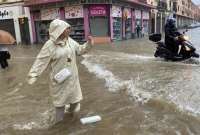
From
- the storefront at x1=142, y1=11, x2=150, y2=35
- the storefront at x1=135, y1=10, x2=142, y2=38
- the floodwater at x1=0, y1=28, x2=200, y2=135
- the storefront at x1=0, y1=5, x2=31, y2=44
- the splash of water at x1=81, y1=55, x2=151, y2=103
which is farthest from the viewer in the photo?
the storefront at x1=142, y1=11, x2=150, y2=35

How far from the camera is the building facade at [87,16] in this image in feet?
87.5

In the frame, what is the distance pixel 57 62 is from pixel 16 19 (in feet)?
93.9

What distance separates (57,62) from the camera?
5195 mm

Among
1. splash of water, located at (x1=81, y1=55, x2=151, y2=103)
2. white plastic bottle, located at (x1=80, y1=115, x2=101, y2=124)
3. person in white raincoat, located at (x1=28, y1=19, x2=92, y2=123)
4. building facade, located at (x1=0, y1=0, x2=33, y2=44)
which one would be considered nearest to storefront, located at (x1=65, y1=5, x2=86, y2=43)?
building facade, located at (x1=0, y1=0, x2=33, y2=44)

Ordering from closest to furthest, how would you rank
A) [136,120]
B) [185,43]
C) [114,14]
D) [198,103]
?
1. [136,120]
2. [198,103]
3. [185,43]
4. [114,14]

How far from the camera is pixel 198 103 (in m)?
6.16

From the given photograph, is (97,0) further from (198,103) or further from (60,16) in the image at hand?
(198,103)

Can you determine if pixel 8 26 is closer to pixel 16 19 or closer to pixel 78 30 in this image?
pixel 16 19

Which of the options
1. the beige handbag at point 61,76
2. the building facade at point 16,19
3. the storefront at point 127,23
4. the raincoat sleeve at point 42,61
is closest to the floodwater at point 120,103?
the beige handbag at point 61,76

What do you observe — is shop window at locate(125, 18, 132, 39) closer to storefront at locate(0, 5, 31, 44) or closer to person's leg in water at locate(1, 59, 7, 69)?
storefront at locate(0, 5, 31, 44)

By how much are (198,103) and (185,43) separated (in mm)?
5910

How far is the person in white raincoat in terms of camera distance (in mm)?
5082

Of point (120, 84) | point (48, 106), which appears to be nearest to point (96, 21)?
point (120, 84)

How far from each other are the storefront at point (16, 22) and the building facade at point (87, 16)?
971 mm
